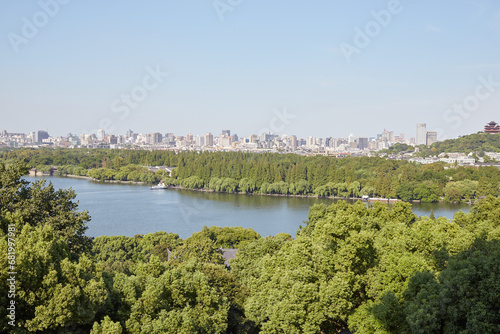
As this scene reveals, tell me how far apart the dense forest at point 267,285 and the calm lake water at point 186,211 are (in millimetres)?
7121

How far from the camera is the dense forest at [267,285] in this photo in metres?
3.49

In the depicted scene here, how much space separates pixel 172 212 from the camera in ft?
55.4

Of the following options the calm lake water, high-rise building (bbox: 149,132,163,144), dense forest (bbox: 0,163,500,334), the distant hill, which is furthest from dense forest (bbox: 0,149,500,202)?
high-rise building (bbox: 149,132,163,144)

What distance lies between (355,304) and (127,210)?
A: 521 inches

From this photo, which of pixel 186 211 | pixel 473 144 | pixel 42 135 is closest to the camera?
pixel 186 211

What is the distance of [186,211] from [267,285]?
1257 centimetres

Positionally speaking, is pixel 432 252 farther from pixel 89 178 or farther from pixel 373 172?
pixel 89 178

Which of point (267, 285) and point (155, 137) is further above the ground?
point (155, 137)

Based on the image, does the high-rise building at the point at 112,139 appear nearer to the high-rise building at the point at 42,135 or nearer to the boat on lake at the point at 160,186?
the high-rise building at the point at 42,135

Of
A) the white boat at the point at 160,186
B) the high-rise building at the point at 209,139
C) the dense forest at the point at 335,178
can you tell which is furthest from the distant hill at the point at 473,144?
the high-rise building at the point at 209,139

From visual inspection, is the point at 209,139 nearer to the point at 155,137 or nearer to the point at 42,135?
the point at 155,137

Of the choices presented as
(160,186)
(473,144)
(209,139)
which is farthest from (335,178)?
(209,139)

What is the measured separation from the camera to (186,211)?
17.2 m

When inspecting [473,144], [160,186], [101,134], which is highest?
[101,134]
